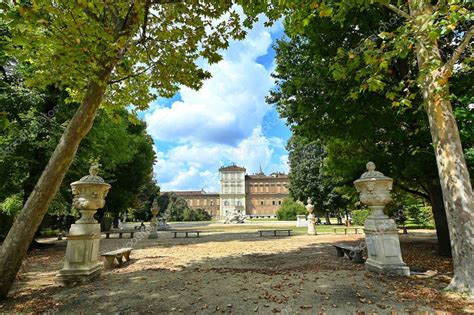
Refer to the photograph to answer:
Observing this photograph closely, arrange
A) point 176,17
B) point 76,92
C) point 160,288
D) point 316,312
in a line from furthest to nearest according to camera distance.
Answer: point 76,92
point 176,17
point 160,288
point 316,312

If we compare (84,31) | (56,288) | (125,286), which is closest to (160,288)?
(125,286)

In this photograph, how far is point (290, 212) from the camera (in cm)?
4778

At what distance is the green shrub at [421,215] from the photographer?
23156mm

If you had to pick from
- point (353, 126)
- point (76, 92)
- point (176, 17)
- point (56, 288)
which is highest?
point (176, 17)

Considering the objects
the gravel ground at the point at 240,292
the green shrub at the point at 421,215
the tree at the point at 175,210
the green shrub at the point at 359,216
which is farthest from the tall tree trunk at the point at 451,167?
the tree at the point at 175,210

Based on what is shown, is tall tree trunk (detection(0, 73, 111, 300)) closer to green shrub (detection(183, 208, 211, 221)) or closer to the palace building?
green shrub (detection(183, 208, 211, 221))

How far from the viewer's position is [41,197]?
5.03 meters

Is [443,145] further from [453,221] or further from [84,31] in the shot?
[84,31]

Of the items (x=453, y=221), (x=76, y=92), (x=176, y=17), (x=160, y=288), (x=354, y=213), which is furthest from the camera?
(x=354, y=213)

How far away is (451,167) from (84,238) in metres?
7.39

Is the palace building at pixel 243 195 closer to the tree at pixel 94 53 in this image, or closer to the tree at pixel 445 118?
the tree at pixel 94 53

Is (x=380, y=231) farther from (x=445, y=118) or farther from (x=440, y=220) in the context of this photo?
(x=440, y=220)

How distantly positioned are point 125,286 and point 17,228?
2.23m

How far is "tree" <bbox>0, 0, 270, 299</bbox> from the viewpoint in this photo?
4867 millimetres
